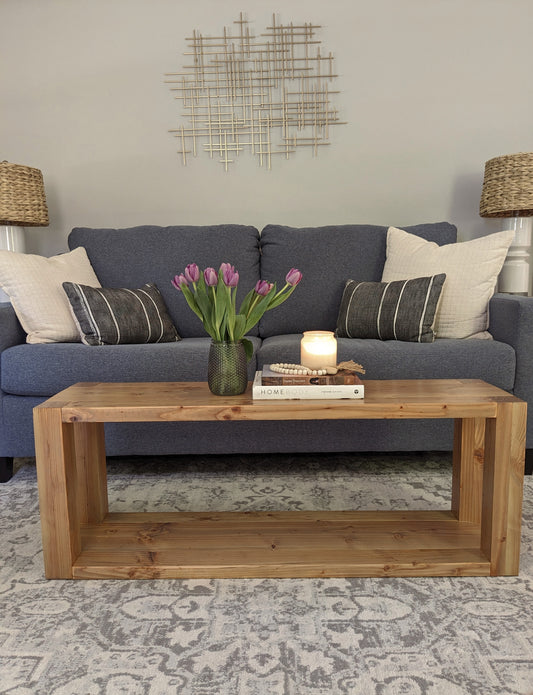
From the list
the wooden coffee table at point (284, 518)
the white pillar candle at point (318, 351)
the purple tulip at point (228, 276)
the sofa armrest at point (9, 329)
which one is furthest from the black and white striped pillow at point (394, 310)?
the sofa armrest at point (9, 329)

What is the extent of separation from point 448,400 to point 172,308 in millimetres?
1568

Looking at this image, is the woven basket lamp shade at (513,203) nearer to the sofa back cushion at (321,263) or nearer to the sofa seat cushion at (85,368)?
the sofa back cushion at (321,263)

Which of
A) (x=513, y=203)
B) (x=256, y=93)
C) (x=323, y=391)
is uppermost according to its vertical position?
(x=256, y=93)

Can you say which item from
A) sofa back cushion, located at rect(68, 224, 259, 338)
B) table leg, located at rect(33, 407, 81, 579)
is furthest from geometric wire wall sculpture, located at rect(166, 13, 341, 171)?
table leg, located at rect(33, 407, 81, 579)

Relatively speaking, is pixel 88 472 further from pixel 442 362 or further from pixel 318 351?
pixel 442 362

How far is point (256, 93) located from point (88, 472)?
88.7 inches

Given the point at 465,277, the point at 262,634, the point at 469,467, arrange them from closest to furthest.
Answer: the point at 262,634 < the point at 469,467 < the point at 465,277

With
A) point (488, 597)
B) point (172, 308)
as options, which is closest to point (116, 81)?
point (172, 308)

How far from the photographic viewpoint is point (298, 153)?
3084 mm

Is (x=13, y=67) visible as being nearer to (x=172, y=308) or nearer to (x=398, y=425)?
(x=172, y=308)

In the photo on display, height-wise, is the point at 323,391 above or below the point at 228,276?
below

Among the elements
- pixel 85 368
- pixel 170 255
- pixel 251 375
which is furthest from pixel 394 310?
pixel 85 368

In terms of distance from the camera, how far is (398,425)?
208 cm

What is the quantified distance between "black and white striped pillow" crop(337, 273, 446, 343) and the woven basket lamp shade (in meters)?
0.68
